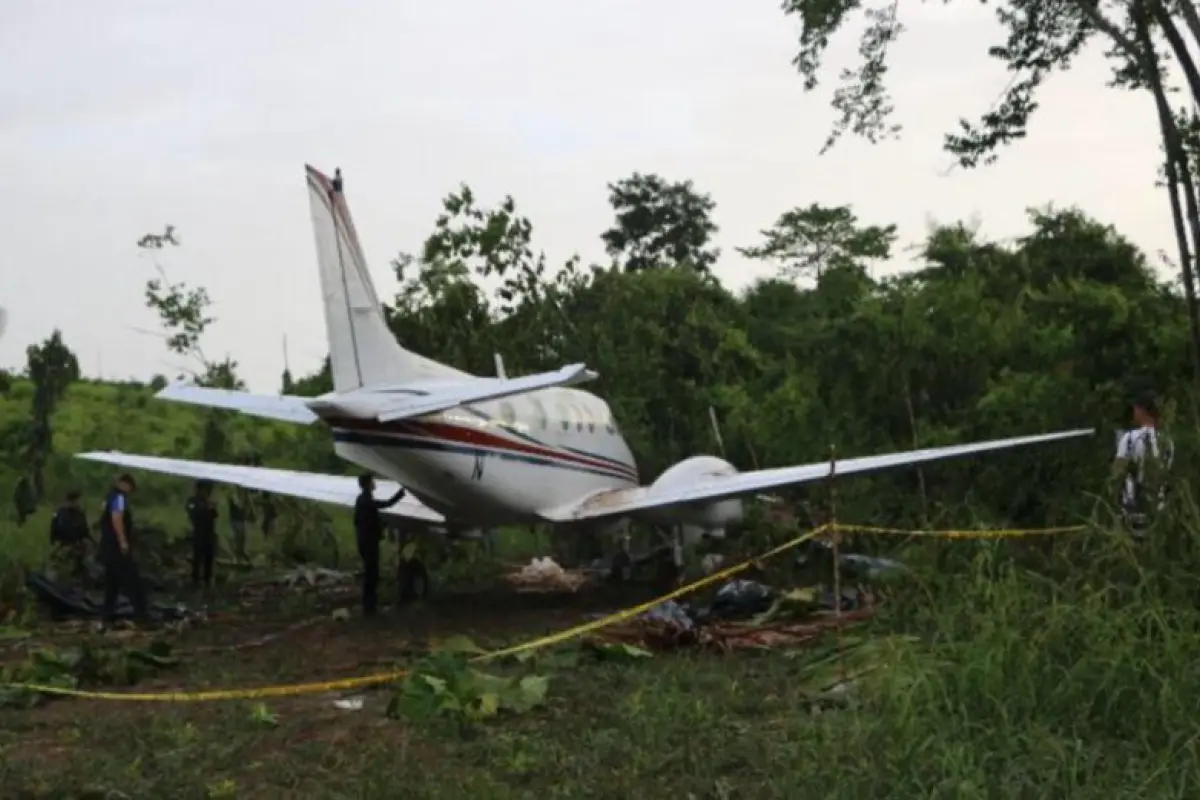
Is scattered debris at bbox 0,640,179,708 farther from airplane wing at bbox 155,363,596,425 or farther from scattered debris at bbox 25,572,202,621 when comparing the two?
scattered debris at bbox 25,572,202,621

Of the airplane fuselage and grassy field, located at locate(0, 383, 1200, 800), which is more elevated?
the airplane fuselage

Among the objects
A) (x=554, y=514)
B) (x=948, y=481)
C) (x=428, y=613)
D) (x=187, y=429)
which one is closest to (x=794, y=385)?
(x=948, y=481)

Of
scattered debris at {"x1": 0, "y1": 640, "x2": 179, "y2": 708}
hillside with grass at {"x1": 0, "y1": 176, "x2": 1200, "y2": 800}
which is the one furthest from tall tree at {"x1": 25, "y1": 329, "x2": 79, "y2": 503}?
scattered debris at {"x1": 0, "y1": 640, "x2": 179, "y2": 708}

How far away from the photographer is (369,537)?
47.3 ft

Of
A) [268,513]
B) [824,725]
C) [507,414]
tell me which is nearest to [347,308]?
[507,414]

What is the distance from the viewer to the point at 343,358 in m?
14.3

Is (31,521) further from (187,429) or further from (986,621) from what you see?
(986,621)

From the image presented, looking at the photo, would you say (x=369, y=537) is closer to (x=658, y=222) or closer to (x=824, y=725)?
(x=824, y=725)

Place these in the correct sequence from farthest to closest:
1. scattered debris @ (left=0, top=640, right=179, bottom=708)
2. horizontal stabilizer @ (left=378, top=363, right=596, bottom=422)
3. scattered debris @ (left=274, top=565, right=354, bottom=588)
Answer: scattered debris @ (left=274, top=565, right=354, bottom=588) → horizontal stabilizer @ (left=378, top=363, right=596, bottom=422) → scattered debris @ (left=0, top=640, right=179, bottom=708)

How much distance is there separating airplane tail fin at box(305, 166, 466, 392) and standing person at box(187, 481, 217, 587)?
12.4 ft

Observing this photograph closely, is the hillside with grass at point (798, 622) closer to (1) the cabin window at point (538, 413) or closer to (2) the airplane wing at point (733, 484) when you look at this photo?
(2) the airplane wing at point (733, 484)

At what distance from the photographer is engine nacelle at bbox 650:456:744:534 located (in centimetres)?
1583

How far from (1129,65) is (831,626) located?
9104 mm

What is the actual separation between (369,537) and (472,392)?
8.07ft
